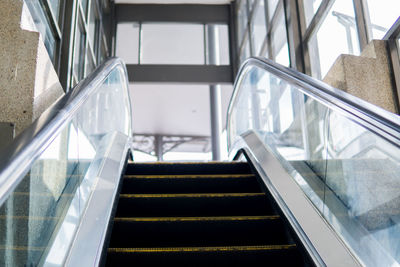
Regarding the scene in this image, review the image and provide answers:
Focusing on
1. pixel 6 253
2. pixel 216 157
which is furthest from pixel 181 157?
pixel 6 253

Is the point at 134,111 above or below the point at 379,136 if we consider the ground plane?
above

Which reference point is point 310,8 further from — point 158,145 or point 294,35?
point 158,145

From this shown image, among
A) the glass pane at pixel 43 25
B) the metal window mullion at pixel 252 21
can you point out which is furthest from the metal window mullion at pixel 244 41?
the glass pane at pixel 43 25

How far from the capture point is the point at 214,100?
43.1ft

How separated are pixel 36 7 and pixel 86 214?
9.38 feet

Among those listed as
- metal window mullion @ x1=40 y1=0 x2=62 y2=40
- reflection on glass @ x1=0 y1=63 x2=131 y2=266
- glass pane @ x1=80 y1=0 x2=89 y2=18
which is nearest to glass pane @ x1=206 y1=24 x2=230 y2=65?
glass pane @ x1=80 y1=0 x2=89 y2=18

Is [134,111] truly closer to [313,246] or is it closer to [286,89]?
[286,89]

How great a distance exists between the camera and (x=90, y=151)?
321 cm

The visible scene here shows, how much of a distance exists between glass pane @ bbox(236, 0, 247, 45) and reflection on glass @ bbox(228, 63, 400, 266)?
6.22 m

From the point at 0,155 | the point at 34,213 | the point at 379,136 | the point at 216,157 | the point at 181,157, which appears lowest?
the point at 34,213

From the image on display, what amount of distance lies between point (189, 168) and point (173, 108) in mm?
12821

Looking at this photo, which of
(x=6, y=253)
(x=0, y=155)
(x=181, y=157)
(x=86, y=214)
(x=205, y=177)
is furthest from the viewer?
(x=181, y=157)

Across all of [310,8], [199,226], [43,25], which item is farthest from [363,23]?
[43,25]

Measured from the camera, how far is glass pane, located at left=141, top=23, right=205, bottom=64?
37.0 feet
